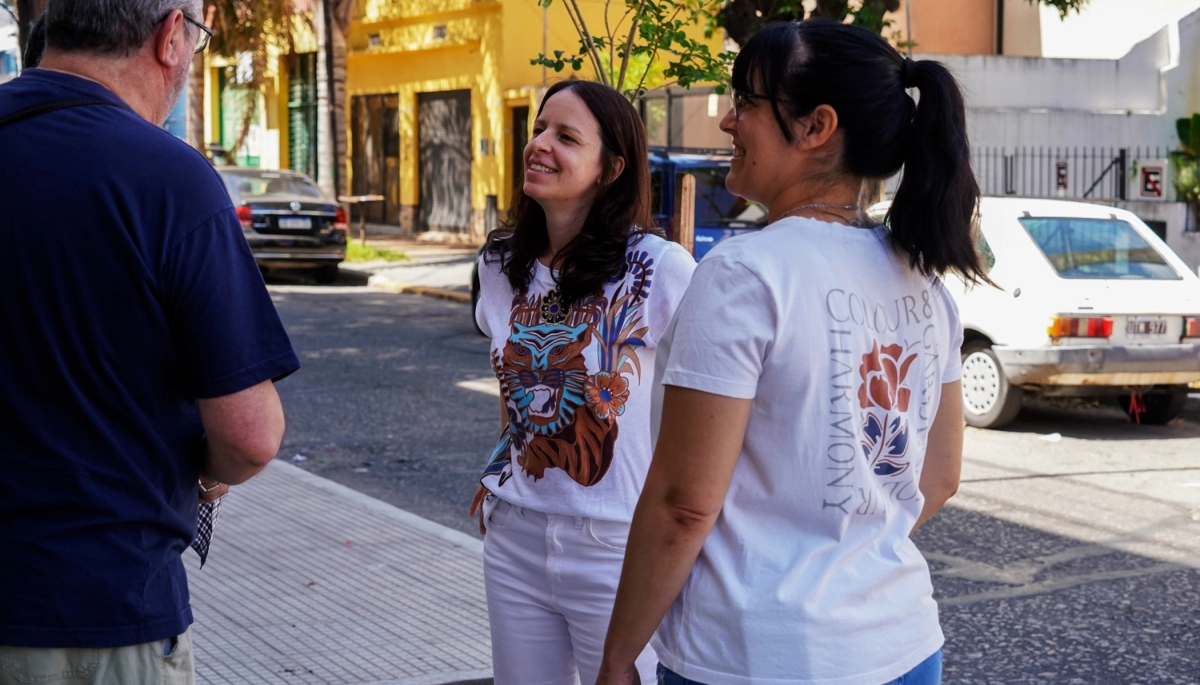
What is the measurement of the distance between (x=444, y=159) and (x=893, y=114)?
28376mm

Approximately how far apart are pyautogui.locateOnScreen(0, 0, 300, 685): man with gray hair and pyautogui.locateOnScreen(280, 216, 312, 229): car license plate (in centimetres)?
1883

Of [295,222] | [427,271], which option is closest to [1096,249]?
[295,222]

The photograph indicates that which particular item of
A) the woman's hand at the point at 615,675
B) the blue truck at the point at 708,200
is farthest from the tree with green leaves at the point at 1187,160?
the woman's hand at the point at 615,675

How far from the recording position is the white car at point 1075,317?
31.8 ft

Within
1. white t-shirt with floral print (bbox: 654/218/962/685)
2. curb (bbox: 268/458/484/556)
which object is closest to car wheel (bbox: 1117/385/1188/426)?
curb (bbox: 268/458/484/556)

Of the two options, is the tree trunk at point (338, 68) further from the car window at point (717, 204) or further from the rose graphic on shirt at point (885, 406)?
the rose graphic on shirt at point (885, 406)

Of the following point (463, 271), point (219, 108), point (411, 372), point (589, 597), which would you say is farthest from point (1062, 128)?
point (219, 108)

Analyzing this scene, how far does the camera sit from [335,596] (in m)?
5.63

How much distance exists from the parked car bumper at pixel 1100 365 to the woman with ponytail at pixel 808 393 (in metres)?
7.84

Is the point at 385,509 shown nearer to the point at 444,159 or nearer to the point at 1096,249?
the point at 1096,249

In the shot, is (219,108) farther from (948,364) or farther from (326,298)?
(948,364)

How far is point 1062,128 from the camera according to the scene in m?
19.8

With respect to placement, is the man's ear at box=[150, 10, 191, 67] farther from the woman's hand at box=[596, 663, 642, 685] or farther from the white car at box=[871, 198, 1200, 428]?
the white car at box=[871, 198, 1200, 428]

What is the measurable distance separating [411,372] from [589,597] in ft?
31.7
